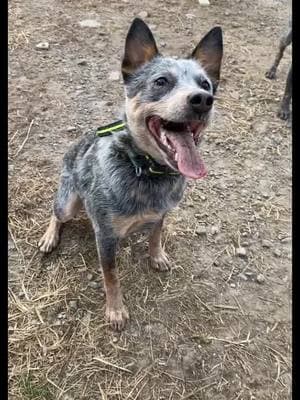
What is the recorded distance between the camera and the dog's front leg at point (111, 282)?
2.94 m

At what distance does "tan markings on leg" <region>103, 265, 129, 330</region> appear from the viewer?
→ 308 cm

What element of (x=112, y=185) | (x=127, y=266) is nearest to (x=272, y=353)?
(x=127, y=266)

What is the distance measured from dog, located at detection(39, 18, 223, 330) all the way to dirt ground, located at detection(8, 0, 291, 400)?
32 cm

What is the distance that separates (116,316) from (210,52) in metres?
1.76

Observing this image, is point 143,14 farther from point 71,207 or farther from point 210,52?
point 71,207

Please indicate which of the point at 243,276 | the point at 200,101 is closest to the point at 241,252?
the point at 243,276

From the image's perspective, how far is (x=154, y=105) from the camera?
101 inches

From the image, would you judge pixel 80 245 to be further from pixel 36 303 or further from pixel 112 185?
pixel 112 185

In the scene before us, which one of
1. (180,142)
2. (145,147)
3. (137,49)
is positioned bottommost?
(145,147)

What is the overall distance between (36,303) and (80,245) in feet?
1.82

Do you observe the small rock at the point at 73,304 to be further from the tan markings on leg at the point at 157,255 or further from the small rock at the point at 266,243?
the small rock at the point at 266,243

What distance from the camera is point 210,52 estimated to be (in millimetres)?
2928

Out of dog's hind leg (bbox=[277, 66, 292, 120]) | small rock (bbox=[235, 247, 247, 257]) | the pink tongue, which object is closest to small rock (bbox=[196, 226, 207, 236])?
small rock (bbox=[235, 247, 247, 257])

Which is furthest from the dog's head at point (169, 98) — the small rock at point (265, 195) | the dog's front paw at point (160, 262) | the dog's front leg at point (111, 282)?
the small rock at point (265, 195)
